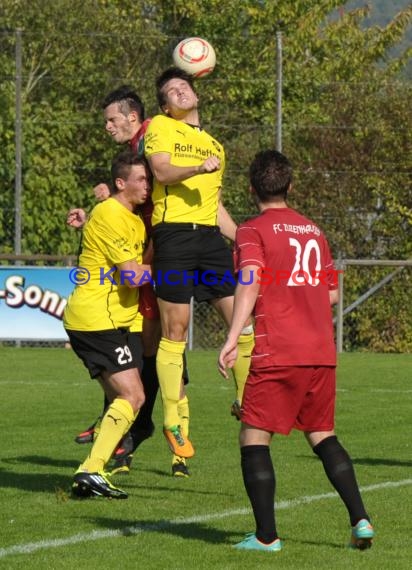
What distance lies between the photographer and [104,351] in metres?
8.12

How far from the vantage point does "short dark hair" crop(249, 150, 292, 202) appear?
6.26 meters

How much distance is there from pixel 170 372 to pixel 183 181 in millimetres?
1179

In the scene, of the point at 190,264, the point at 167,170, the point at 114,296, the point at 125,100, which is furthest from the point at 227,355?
the point at 125,100

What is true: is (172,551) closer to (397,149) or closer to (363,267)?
(363,267)

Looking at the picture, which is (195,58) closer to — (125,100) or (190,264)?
(125,100)

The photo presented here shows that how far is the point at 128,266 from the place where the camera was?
8125mm

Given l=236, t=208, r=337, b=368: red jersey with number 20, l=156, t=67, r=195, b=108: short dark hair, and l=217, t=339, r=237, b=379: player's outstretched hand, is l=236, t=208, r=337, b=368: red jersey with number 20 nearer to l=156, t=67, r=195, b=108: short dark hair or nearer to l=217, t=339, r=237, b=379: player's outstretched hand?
l=217, t=339, r=237, b=379: player's outstretched hand

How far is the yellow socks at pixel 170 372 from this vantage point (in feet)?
28.2

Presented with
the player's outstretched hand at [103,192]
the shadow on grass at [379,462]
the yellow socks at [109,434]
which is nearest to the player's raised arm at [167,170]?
the player's outstretched hand at [103,192]

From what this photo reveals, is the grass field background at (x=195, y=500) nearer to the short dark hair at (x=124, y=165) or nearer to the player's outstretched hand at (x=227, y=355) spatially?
the player's outstretched hand at (x=227, y=355)

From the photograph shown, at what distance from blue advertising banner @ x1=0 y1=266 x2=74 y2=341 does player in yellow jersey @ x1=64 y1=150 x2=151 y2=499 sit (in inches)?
480

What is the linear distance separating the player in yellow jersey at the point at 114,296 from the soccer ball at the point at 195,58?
1.21 metres

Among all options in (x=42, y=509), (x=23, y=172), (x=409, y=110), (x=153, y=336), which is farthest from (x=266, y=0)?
(x=42, y=509)

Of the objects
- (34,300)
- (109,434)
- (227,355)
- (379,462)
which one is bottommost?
(34,300)
